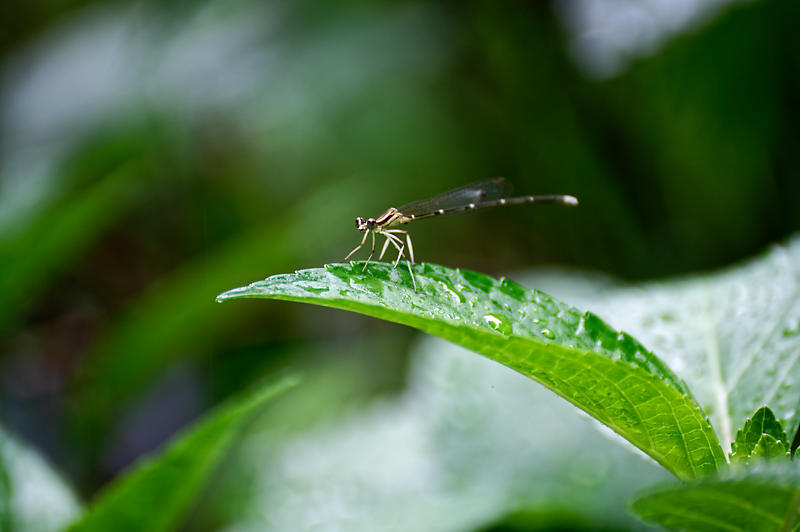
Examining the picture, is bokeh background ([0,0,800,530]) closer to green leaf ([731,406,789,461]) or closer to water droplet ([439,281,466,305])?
water droplet ([439,281,466,305])

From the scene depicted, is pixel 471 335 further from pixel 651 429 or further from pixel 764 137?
pixel 764 137

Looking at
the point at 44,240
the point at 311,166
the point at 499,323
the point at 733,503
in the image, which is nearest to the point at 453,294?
the point at 499,323

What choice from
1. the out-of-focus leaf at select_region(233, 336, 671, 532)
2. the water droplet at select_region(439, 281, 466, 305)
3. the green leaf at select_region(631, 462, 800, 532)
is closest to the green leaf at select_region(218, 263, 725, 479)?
the water droplet at select_region(439, 281, 466, 305)

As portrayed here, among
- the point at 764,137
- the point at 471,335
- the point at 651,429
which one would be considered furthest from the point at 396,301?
the point at 764,137

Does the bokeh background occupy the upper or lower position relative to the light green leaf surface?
upper

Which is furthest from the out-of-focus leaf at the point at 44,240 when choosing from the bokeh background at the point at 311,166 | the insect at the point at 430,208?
the insect at the point at 430,208
